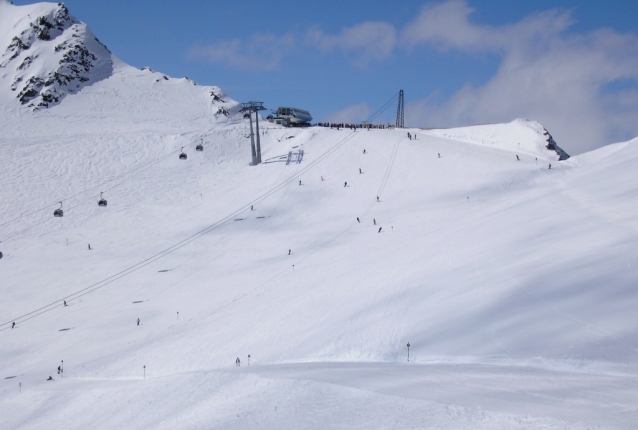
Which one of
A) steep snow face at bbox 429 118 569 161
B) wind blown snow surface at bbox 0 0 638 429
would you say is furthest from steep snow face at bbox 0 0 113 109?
steep snow face at bbox 429 118 569 161

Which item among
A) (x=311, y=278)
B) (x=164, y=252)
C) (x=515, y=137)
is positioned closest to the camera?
(x=311, y=278)

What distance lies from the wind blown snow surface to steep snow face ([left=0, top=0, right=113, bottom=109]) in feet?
15.1

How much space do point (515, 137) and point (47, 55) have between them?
202 ft

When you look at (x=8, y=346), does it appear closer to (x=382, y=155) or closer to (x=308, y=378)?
(x=308, y=378)

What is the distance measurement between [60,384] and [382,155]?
3763cm

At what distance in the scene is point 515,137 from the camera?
57312 millimetres

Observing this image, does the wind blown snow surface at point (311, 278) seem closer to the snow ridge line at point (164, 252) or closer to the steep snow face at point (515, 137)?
the snow ridge line at point (164, 252)

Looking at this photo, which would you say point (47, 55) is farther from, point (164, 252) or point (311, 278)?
point (311, 278)

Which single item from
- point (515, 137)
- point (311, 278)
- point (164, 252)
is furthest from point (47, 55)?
point (311, 278)

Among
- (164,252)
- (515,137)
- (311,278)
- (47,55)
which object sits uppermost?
(47,55)

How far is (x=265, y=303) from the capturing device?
1246 inches

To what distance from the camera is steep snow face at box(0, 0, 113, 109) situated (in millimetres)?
72875

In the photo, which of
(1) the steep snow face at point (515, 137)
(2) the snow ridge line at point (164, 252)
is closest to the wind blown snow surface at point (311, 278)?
(2) the snow ridge line at point (164, 252)

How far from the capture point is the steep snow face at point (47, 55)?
72875mm
